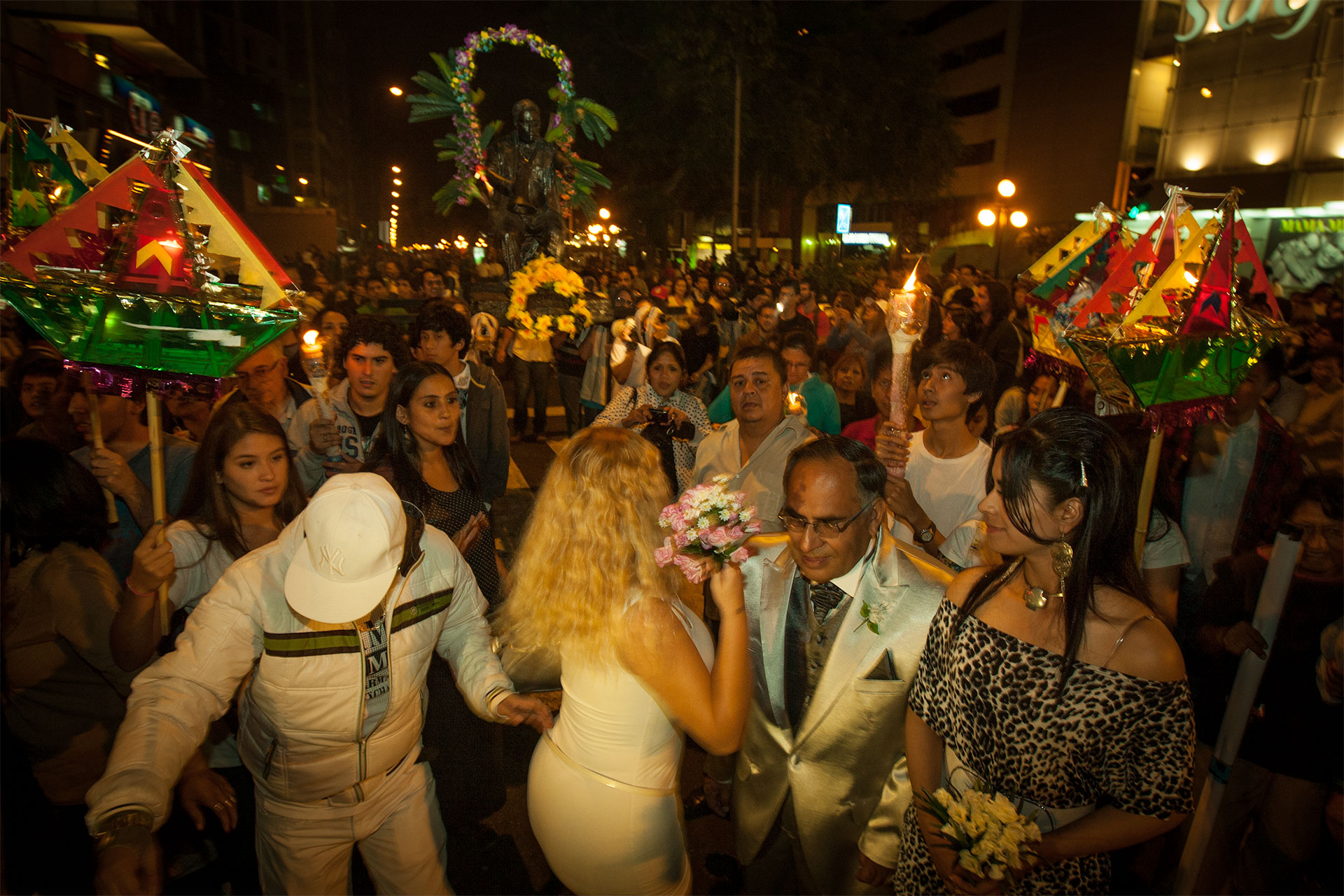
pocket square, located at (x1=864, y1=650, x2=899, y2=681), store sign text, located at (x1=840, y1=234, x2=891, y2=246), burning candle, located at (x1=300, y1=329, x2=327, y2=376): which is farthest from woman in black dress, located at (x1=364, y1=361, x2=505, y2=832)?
store sign text, located at (x1=840, y1=234, x2=891, y2=246)

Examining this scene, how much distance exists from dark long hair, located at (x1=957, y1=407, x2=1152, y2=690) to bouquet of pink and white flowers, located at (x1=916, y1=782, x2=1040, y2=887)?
13.8 inches

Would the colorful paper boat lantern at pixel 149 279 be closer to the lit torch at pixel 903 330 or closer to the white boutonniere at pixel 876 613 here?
the white boutonniere at pixel 876 613

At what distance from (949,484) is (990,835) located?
2.07 m

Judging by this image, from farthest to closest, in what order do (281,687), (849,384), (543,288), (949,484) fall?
(849,384)
(543,288)
(949,484)
(281,687)

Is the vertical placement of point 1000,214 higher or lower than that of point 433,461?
higher

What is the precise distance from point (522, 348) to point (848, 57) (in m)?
22.9

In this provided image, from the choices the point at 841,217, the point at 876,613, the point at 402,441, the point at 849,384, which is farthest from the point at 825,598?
the point at 841,217

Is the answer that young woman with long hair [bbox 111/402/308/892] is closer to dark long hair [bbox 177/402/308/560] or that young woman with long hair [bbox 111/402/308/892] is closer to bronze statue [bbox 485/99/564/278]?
dark long hair [bbox 177/402/308/560]

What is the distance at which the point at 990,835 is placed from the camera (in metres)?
1.80

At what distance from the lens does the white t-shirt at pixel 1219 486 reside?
366 cm

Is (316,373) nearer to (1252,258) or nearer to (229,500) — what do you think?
(229,500)

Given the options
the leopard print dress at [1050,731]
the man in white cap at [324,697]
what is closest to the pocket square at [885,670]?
the leopard print dress at [1050,731]

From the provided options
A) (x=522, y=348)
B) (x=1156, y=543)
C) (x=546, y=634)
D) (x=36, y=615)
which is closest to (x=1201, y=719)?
(x=1156, y=543)

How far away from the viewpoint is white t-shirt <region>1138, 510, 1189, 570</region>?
120 inches
